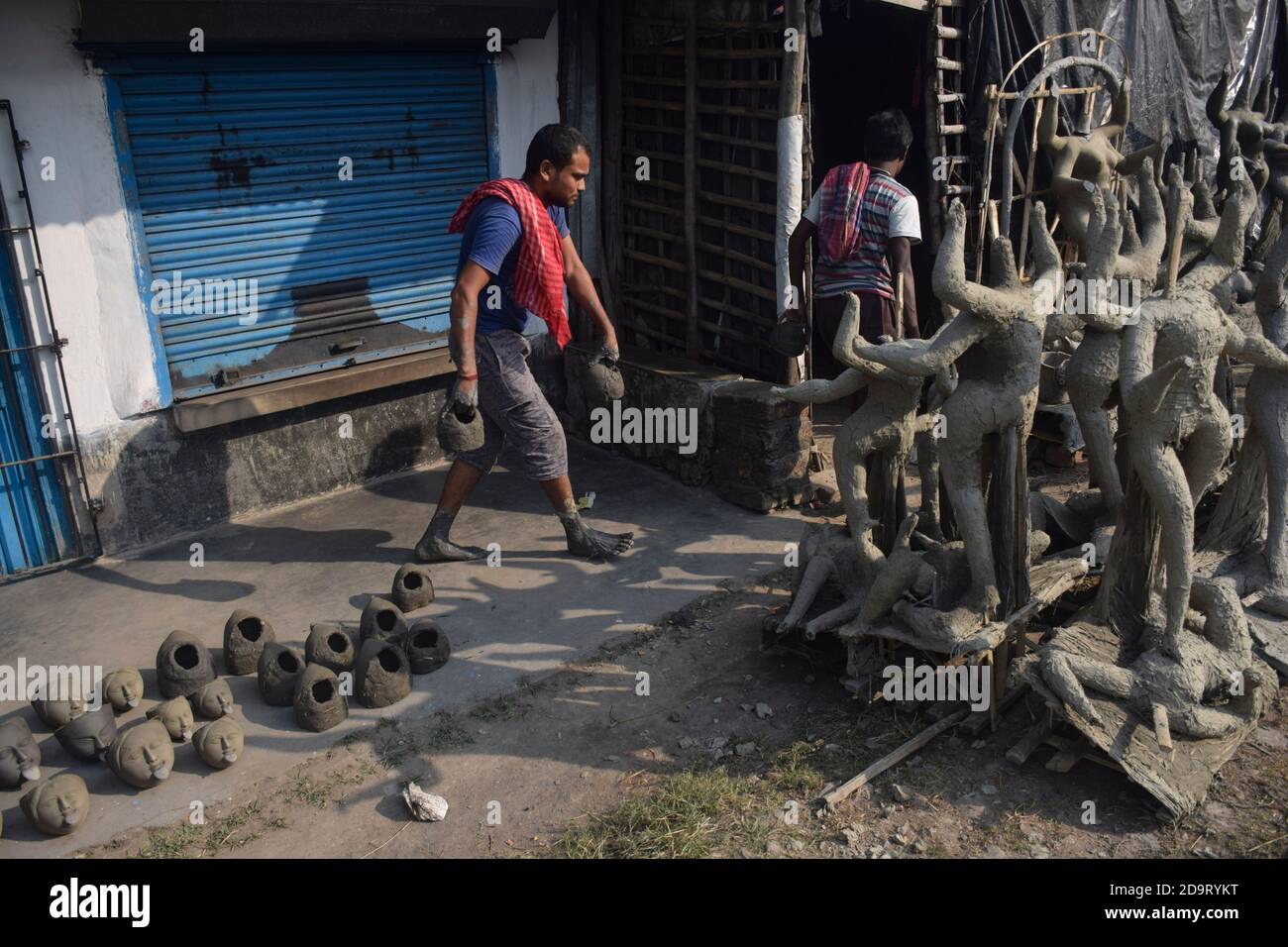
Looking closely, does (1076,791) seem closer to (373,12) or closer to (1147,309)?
(1147,309)

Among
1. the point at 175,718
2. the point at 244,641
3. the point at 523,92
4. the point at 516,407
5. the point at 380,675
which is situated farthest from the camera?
the point at 523,92

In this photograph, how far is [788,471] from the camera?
6477mm

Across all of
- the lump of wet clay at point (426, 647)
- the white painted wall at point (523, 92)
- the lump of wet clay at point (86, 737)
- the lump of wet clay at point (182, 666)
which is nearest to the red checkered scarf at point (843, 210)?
the white painted wall at point (523, 92)

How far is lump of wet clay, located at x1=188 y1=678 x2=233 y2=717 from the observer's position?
4402mm

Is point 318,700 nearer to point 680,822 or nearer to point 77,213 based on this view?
point 680,822

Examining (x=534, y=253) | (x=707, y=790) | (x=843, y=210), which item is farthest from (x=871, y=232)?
(x=707, y=790)

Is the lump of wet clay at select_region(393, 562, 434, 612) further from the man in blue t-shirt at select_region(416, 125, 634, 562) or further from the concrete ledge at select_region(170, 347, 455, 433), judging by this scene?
the concrete ledge at select_region(170, 347, 455, 433)

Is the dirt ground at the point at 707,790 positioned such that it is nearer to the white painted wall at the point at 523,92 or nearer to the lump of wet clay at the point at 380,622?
the lump of wet clay at the point at 380,622

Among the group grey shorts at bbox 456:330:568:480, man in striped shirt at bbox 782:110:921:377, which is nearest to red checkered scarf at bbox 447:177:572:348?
grey shorts at bbox 456:330:568:480

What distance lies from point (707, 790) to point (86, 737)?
2374 millimetres

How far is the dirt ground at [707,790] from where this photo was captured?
3771 millimetres

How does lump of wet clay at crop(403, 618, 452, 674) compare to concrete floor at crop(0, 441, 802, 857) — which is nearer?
concrete floor at crop(0, 441, 802, 857)

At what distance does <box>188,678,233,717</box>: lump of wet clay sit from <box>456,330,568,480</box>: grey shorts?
1.81 meters

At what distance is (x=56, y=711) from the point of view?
4.34 m
